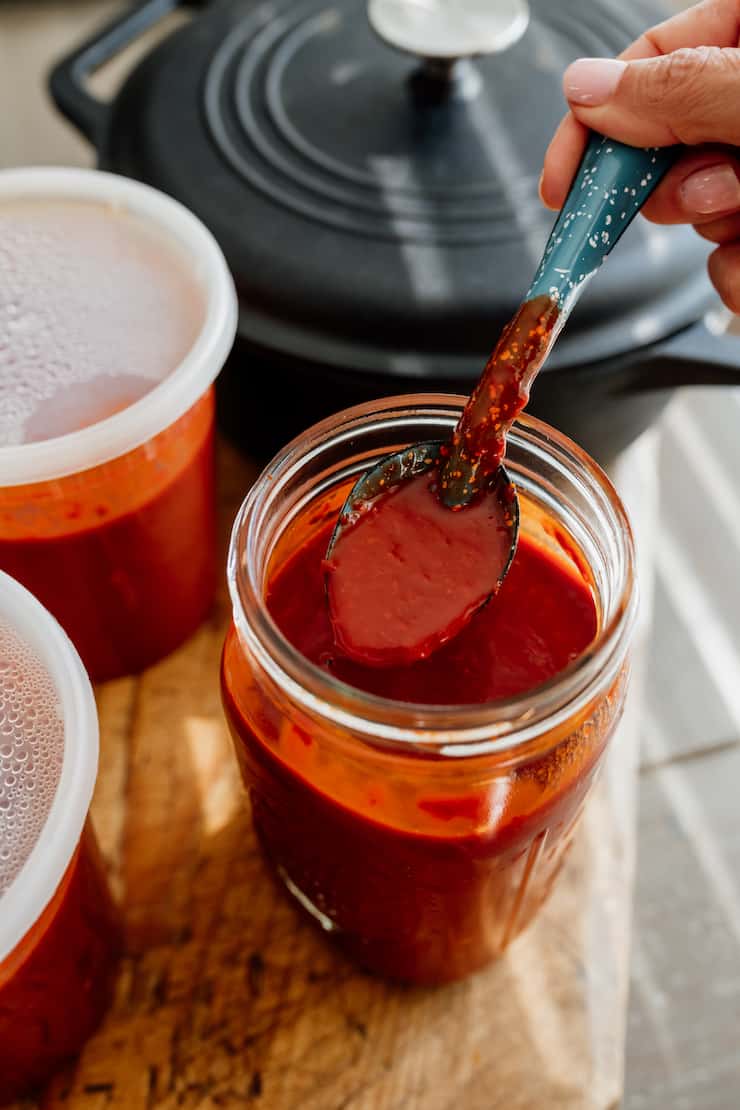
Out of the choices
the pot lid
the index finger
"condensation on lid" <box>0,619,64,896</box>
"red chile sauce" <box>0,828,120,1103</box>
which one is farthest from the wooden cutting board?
the index finger

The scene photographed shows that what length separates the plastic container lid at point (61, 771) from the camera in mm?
489

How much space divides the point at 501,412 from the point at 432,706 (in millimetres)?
175

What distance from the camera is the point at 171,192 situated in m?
0.82

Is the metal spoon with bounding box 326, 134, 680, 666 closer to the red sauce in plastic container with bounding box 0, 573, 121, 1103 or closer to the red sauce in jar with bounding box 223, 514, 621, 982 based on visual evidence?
the red sauce in jar with bounding box 223, 514, 621, 982

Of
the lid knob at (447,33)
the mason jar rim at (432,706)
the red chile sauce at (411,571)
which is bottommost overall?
the red chile sauce at (411,571)

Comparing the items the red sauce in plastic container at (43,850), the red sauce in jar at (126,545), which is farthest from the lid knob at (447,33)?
the red sauce in plastic container at (43,850)

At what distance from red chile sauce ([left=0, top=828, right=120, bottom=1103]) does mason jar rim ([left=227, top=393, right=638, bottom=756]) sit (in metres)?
0.16

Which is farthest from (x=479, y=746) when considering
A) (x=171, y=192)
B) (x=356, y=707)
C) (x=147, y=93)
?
(x=147, y=93)

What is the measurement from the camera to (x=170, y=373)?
72 centimetres

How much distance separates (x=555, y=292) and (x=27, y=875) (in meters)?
0.39

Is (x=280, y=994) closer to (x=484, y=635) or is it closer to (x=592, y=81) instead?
(x=484, y=635)

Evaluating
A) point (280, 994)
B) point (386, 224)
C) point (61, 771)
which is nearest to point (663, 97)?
point (386, 224)

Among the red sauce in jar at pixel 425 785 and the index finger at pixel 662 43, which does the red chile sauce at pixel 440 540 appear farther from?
the index finger at pixel 662 43

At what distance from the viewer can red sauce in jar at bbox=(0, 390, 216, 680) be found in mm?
683
